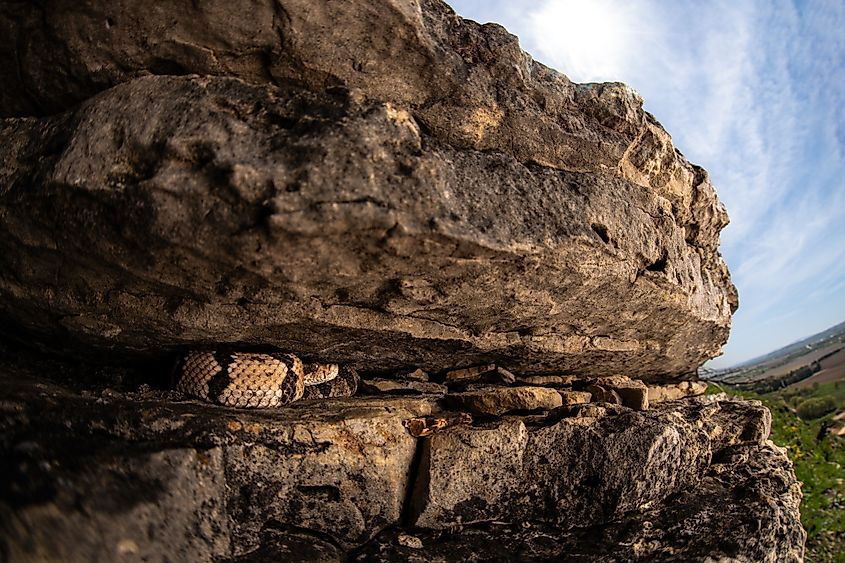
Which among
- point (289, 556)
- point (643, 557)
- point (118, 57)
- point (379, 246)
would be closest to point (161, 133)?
point (118, 57)

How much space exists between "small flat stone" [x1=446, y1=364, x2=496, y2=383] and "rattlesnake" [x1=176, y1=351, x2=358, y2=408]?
174 cm

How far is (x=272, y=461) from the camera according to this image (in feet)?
12.8

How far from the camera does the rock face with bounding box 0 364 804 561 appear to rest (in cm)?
303

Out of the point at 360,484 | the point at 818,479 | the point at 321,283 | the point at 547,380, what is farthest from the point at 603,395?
the point at 818,479

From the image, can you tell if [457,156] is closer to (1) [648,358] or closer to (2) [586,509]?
(2) [586,509]

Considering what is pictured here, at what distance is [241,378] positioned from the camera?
447 cm

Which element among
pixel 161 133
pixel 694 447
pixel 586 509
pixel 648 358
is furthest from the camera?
pixel 648 358

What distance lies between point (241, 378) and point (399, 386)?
1.75 metres

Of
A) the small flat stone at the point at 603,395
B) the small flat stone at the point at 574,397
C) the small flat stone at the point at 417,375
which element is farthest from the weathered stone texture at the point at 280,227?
the small flat stone at the point at 603,395

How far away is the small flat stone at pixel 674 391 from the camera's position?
757 centimetres

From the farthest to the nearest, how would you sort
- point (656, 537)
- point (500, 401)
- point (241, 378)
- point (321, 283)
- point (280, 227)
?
point (500, 401) → point (241, 378) → point (656, 537) → point (321, 283) → point (280, 227)

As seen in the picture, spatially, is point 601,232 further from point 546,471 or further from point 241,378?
point 241,378

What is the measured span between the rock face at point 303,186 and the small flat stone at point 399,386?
477 millimetres

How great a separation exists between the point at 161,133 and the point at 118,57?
0.90m
